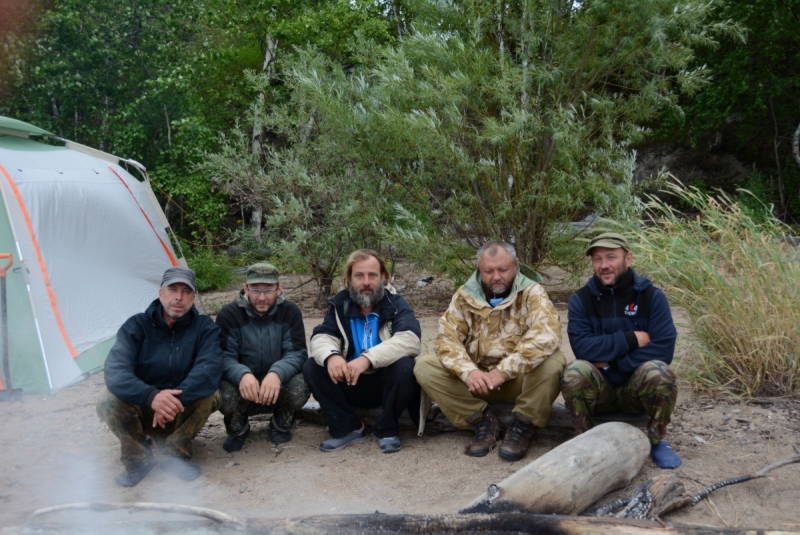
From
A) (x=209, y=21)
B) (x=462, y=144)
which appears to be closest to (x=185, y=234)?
(x=209, y=21)

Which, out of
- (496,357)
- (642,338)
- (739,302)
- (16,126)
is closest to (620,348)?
(642,338)

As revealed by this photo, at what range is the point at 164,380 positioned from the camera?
4105 millimetres

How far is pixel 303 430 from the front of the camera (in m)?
4.80

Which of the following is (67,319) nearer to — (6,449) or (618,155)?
(6,449)

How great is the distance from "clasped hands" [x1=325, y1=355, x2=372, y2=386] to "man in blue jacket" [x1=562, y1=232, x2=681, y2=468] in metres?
1.11

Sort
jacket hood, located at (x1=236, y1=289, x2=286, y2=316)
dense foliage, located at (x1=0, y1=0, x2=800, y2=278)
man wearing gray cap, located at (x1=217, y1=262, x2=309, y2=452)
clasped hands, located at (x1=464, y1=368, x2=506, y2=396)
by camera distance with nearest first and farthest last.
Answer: clasped hands, located at (x1=464, y1=368, x2=506, y2=396), man wearing gray cap, located at (x1=217, y1=262, x2=309, y2=452), jacket hood, located at (x1=236, y1=289, x2=286, y2=316), dense foliage, located at (x1=0, y1=0, x2=800, y2=278)

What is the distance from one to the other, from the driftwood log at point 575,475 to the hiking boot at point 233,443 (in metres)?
1.90

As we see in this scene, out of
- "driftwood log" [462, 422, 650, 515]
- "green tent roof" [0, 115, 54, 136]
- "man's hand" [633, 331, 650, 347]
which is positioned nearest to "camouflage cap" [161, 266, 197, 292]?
"driftwood log" [462, 422, 650, 515]

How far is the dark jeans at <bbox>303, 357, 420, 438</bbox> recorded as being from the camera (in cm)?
428

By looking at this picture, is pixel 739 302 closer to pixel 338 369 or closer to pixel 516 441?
pixel 516 441

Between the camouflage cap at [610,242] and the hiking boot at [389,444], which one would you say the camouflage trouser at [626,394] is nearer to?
the camouflage cap at [610,242]

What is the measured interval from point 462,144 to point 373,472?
5312 mm

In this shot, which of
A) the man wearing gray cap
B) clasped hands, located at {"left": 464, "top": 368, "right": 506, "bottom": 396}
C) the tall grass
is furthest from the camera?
the tall grass

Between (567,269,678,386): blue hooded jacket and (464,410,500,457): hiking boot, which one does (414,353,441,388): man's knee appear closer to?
(464,410,500,457): hiking boot
